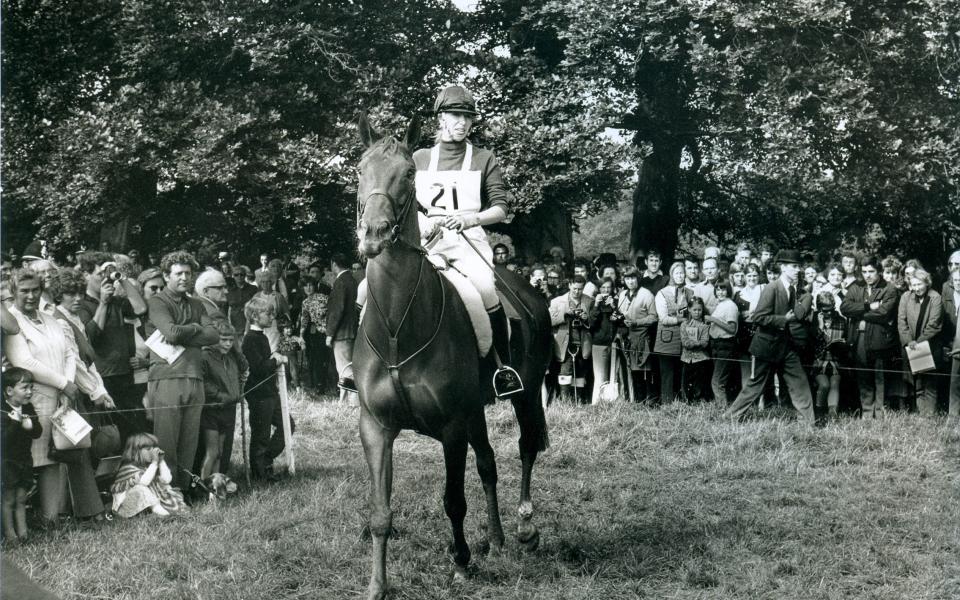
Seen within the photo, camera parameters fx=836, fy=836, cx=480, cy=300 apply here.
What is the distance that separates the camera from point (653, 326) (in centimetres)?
1088

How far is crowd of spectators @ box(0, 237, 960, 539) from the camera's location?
224 inches

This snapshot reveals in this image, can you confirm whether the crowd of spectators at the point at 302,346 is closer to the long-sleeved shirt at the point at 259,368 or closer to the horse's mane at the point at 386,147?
the long-sleeved shirt at the point at 259,368

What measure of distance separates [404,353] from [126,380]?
3399 mm

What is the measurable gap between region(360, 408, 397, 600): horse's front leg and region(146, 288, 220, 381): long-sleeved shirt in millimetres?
2624

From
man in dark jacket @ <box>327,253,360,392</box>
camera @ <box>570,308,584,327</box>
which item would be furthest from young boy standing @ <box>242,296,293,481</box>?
camera @ <box>570,308,584,327</box>

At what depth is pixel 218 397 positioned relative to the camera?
7297 mm

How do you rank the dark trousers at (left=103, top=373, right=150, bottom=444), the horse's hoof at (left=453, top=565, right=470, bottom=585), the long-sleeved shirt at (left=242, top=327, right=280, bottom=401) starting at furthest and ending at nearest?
the long-sleeved shirt at (left=242, top=327, right=280, bottom=401) → the dark trousers at (left=103, top=373, right=150, bottom=444) → the horse's hoof at (left=453, top=565, right=470, bottom=585)

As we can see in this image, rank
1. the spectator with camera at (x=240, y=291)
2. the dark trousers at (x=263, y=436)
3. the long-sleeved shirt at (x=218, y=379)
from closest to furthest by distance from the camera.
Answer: the long-sleeved shirt at (x=218, y=379) → the dark trousers at (x=263, y=436) → the spectator with camera at (x=240, y=291)

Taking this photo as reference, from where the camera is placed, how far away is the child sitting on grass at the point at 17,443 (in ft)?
17.0

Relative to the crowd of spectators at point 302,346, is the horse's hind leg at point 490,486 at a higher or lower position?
lower

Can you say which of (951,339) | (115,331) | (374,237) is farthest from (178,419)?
(951,339)

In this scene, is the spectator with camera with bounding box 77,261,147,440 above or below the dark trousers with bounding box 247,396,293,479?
above

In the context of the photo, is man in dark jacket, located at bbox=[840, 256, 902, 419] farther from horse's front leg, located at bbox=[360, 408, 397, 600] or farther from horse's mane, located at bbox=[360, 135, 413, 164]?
horse's mane, located at bbox=[360, 135, 413, 164]

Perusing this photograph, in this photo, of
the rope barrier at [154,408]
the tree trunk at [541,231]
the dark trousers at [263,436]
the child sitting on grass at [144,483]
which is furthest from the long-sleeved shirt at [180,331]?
the tree trunk at [541,231]
